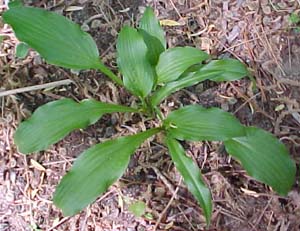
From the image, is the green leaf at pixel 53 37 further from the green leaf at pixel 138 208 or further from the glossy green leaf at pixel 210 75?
the green leaf at pixel 138 208

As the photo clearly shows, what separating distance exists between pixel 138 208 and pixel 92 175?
0.21 meters

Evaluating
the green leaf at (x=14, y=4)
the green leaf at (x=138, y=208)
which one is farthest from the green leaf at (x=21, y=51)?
the green leaf at (x=138, y=208)

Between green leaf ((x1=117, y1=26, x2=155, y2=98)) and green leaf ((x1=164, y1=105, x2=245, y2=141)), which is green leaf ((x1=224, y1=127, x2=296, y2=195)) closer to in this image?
green leaf ((x1=164, y1=105, x2=245, y2=141))

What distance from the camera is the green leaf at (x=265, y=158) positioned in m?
1.26

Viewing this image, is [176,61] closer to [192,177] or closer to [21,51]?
[192,177]

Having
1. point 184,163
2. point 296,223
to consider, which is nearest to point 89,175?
point 184,163

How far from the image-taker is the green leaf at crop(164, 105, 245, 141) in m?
1.21

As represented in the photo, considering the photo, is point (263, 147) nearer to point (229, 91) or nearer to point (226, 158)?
point (226, 158)

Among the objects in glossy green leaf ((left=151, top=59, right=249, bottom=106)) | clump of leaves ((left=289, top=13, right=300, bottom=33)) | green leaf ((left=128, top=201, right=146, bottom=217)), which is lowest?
green leaf ((left=128, top=201, right=146, bottom=217))

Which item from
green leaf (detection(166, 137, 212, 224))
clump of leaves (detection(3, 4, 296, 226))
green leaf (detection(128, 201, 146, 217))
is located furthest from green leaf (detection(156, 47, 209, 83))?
green leaf (detection(128, 201, 146, 217))

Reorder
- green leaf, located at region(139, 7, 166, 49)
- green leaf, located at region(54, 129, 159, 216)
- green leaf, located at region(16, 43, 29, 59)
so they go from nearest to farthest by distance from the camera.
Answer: green leaf, located at region(54, 129, 159, 216) < green leaf, located at region(139, 7, 166, 49) < green leaf, located at region(16, 43, 29, 59)

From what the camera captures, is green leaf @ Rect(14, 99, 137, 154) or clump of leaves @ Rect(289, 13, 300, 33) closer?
green leaf @ Rect(14, 99, 137, 154)

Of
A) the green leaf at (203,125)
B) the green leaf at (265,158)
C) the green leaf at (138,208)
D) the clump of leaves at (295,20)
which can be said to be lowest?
the green leaf at (138,208)

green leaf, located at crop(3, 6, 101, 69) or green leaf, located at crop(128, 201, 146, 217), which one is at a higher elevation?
green leaf, located at crop(3, 6, 101, 69)
